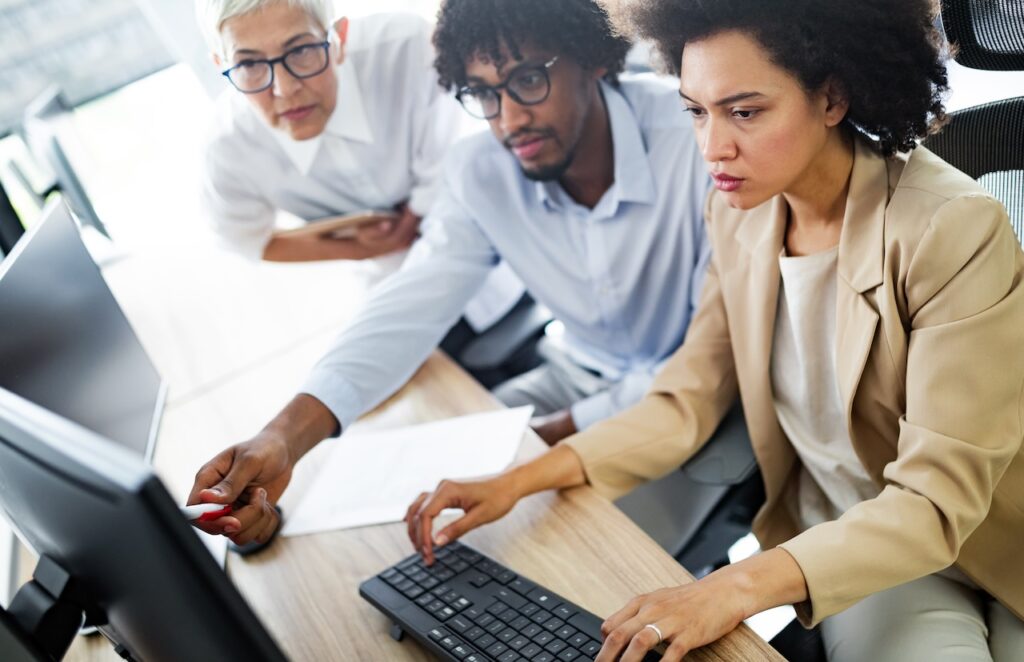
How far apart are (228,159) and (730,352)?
3.72 ft

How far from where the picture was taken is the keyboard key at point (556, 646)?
897mm

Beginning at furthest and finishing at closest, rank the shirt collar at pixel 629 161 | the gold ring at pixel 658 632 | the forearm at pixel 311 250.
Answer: the forearm at pixel 311 250 → the shirt collar at pixel 629 161 → the gold ring at pixel 658 632

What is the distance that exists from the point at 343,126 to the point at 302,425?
30.0 inches

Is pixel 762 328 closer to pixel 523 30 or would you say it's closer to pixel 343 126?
pixel 523 30

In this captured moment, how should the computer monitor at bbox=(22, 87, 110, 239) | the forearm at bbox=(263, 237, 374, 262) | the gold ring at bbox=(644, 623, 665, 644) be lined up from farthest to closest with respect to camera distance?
the computer monitor at bbox=(22, 87, 110, 239) < the forearm at bbox=(263, 237, 374, 262) < the gold ring at bbox=(644, 623, 665, 644)

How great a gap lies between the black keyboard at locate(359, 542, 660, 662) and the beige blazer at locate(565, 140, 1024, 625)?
0.22 meters

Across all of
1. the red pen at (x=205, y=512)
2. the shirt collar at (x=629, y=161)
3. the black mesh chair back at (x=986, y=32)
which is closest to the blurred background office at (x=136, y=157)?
the shirt collar at (x=629, y=161)

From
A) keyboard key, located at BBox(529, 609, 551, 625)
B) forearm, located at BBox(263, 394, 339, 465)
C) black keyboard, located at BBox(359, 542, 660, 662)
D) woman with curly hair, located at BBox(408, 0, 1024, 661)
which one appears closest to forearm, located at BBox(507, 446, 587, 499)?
woman with curly hair, located at BBox(408, 0, 1024, 661)

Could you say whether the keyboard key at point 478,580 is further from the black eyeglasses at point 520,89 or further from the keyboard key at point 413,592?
the black eyeglasses at point 520,89

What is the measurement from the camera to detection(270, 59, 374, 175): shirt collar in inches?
71.7

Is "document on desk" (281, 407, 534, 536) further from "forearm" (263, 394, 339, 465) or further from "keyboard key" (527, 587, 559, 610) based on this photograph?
"keyboard key" (527, 587, 559, 610)

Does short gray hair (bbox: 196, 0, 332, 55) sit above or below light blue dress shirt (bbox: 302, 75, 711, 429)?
above

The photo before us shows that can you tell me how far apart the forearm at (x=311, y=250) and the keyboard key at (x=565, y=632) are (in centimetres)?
120

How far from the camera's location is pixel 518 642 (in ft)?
3.02
